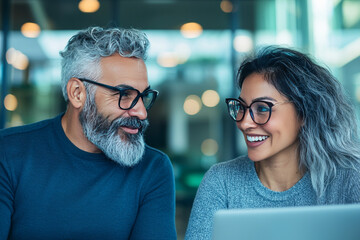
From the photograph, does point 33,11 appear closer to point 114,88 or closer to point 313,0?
point 313,0

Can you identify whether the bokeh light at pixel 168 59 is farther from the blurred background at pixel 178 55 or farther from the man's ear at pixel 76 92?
the man's ear at pixel 76 92

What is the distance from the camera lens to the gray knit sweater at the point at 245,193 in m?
1.62

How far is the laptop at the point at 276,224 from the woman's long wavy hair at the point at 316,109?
2.56 feet

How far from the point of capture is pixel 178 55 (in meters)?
5.86

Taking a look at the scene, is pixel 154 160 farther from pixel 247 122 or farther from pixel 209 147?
pixel 209 147

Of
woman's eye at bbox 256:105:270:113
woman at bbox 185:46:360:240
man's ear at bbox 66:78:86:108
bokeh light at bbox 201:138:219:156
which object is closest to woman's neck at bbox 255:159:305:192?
woman at bbox 185:46:360:240

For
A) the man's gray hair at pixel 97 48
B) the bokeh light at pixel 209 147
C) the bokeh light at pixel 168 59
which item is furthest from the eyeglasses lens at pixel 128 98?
the bokeh light at pixel 168 59

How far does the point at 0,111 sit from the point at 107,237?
4.01 m

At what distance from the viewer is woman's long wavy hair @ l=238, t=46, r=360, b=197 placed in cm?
171

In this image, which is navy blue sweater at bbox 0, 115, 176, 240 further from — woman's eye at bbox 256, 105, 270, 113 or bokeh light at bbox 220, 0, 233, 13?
bokeh light at bbox 220, 0, 233, 13

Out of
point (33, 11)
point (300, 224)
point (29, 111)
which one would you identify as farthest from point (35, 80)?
point (300, 224)

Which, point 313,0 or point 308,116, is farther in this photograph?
point 313,0

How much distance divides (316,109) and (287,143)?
21 centimetres

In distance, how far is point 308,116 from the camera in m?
1.75
